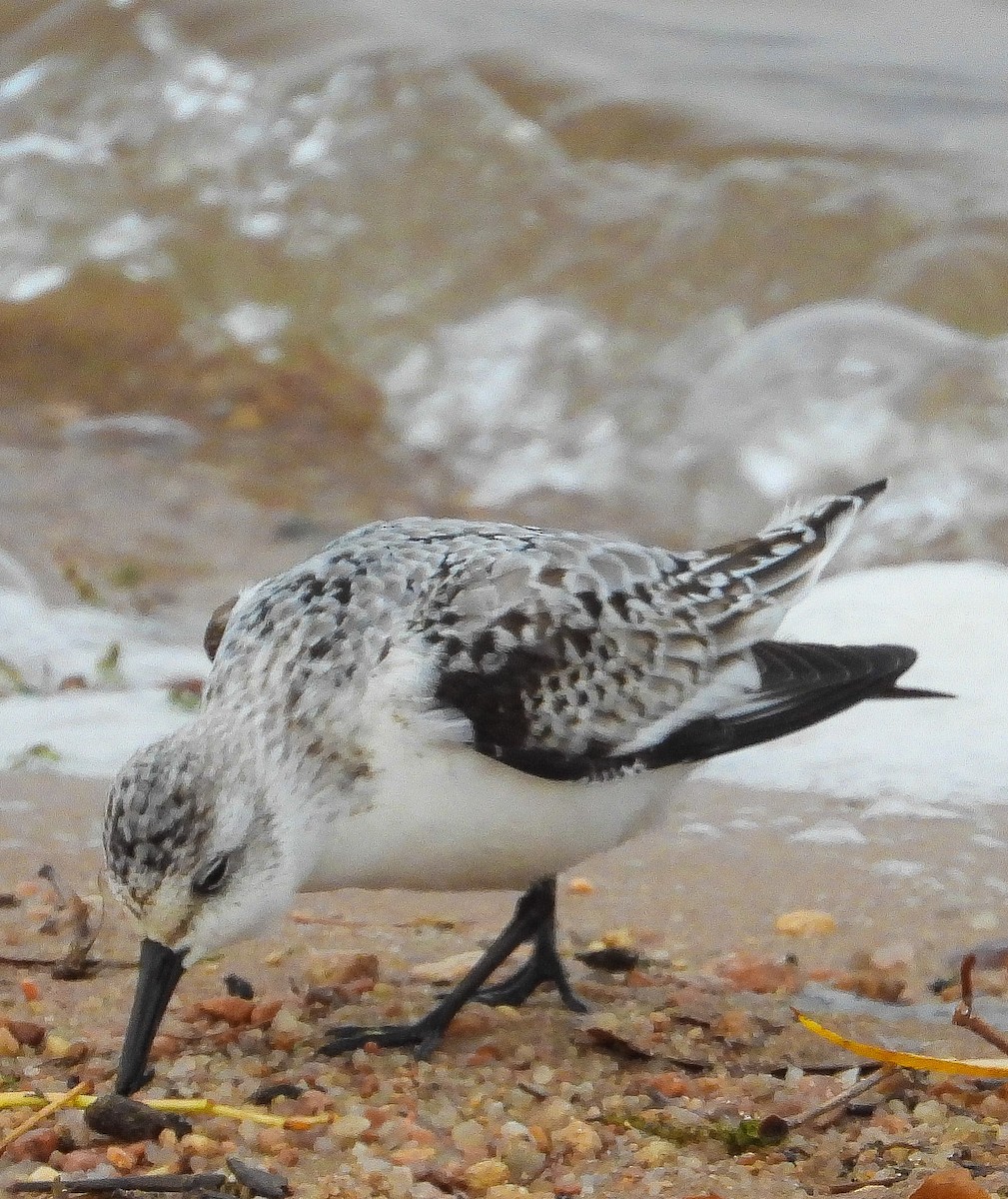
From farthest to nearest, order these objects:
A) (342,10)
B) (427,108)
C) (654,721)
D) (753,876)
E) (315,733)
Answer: (342,10)
(427,108)
(753,876)
(654,721)
(315,733)

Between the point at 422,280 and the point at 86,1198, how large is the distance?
9.22m

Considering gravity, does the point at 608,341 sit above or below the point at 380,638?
below

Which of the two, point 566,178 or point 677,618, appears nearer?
point 677,618

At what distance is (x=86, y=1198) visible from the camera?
296cm

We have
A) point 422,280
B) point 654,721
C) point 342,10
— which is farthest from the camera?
point 342,10

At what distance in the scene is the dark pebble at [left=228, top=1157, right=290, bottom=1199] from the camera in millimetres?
3016

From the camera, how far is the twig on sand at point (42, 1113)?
311 centimetres

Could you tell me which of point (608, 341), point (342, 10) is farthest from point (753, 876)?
→ point (342, 10)

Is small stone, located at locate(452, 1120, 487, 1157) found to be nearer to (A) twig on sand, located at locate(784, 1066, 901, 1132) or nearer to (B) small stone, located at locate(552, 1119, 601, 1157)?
(B) small stone, located at locate(552, 1119, 601, 1157)

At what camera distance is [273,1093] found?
3445 mm

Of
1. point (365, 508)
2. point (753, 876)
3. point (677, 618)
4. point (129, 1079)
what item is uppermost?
point (677, 618)

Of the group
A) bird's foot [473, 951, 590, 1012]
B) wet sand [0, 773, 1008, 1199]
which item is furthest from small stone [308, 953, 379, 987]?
bird's foot [473, 951, 590, 1012]

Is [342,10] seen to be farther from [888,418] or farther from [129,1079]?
[129,1079]

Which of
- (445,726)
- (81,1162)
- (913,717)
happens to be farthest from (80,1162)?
(913,717)
